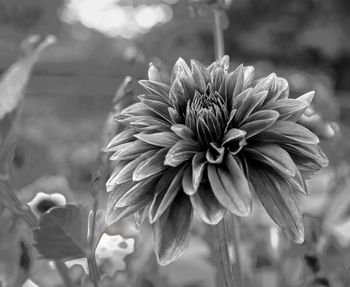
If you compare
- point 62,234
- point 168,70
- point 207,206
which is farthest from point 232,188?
point 168,70

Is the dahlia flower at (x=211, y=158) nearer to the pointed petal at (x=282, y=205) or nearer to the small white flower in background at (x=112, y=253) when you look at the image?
the pointed petal at (x=282, y=205)

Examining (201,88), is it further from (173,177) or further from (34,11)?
(34,11)

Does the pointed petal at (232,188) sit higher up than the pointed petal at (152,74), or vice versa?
the pointed petal at (232,188)

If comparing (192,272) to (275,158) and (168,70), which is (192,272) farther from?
(275,158)

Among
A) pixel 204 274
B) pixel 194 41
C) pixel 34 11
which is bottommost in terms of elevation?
pixel 194 41

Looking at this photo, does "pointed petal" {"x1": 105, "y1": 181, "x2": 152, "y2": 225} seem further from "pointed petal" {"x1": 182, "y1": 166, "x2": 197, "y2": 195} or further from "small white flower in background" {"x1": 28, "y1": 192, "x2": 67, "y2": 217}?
"small white flower in background" {"x1": 28, "y1": 192, "x2": 67, "y2": 217}

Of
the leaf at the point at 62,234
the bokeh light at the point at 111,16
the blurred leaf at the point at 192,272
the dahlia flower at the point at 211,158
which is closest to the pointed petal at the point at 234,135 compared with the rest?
the dahlia flower at the point at 211,158

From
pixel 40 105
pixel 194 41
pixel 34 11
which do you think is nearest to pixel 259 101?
pixel 34 11
